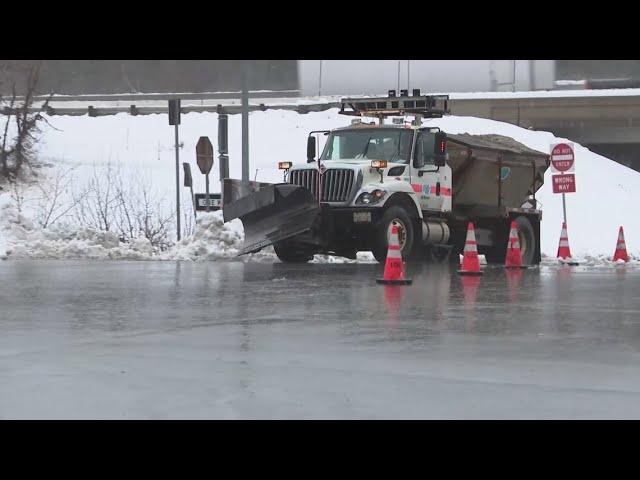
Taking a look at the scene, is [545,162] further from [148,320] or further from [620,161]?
[620,161]

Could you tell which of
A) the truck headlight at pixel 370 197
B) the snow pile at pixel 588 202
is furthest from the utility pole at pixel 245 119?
the snow pile at pixel 588 202

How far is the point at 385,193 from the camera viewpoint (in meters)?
21.4

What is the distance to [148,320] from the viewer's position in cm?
1182

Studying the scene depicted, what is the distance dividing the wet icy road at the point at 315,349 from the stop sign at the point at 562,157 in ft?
32.5

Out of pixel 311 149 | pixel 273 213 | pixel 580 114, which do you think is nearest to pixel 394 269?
pixel 273 213

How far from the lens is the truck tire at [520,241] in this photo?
82.1ft

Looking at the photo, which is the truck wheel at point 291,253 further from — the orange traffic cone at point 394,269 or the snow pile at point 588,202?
the snow pile at point 588,202

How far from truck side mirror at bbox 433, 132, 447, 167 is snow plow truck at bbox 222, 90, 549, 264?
0.7 inches

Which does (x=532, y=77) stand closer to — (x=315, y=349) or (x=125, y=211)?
(x=125, y=211)

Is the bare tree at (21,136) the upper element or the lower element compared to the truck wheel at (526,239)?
upper
